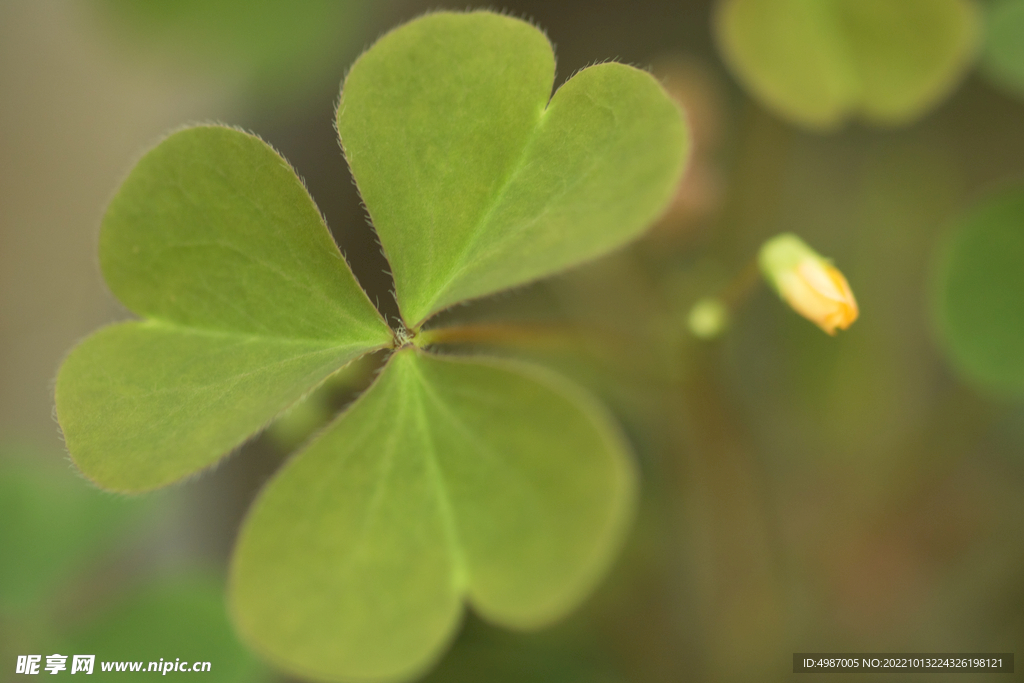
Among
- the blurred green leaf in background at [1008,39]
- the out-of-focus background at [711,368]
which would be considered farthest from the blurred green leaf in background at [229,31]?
the blurred green leaf in background at [1008,39]

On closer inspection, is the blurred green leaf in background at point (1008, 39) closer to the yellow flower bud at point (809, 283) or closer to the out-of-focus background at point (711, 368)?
the out-of-focus background at point (711, 368)

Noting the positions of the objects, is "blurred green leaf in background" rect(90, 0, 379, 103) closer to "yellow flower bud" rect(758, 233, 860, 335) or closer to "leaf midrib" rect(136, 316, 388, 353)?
"leaf midrib" rect(136, 316, 388, 353)

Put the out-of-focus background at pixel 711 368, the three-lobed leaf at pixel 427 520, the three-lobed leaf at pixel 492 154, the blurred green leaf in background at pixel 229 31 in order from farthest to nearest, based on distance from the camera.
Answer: the blurred green leaf in background at pixel 229 31, the out-of-focus background at pixel 711 368, the three-lobed leaf at pixel 427 520, the three-lobed leaf at pixel 492 154

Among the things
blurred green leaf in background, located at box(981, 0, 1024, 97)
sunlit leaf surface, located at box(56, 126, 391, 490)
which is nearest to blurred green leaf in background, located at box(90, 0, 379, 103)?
sunlit leaf surface, located at box(56, 126, 391, 490)

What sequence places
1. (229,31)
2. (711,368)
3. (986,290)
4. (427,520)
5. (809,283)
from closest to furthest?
(809,283)
(427,520)
(986,290)
(711,368)
(229,31)

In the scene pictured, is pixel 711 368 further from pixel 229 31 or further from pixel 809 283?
pixel 229 31

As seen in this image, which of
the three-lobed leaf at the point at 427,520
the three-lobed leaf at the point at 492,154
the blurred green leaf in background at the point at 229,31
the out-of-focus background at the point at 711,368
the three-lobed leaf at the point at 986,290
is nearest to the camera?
the three-lobed leaf at the point at 492,154

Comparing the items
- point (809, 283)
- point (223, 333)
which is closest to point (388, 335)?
point (223, 333)
